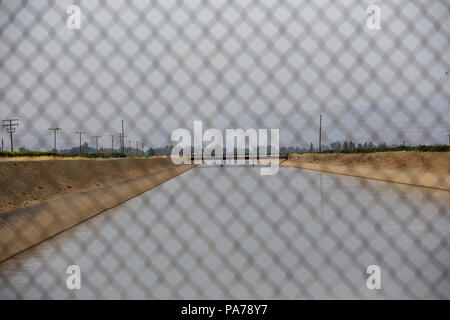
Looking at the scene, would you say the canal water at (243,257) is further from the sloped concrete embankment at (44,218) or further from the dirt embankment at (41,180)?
the dirt embankment at (41,180)

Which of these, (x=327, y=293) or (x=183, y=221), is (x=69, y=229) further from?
(x=327, y=293)

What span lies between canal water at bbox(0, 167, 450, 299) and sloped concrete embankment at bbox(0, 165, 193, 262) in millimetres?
224

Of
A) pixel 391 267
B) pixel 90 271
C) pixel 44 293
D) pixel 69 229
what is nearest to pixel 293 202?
pixel 69 229

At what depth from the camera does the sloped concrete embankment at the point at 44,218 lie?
22.7 ft

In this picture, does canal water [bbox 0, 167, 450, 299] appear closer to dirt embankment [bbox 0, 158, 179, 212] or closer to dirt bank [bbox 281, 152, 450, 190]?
dirt embankment [bbox 0, 158, 179, 212]

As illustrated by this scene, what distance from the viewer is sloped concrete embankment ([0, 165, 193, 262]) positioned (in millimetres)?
6926

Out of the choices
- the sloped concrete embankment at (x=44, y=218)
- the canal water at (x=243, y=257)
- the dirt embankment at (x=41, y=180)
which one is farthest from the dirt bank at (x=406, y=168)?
the dirt embankment at (x=41, y=180)

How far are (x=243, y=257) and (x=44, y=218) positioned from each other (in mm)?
4244

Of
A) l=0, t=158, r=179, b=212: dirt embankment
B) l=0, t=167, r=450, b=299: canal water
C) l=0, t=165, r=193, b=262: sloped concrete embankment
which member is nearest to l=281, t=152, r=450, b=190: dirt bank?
l=0, t=167, r=450, b=299: canal water

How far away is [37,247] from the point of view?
761 centimetres

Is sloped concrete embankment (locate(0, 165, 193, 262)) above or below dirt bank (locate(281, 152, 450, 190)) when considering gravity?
above

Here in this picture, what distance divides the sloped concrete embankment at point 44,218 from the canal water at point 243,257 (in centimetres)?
22

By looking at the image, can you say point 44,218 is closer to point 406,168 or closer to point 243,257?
point 243,257
